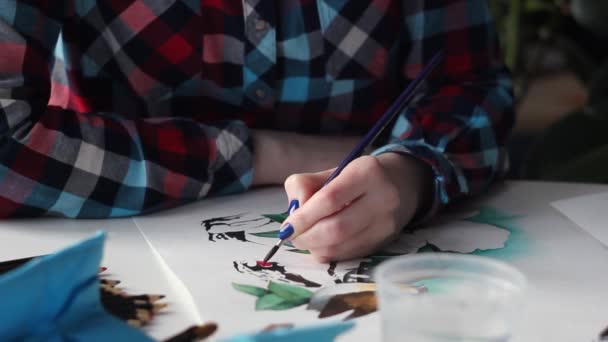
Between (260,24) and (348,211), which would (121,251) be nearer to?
(348,211)

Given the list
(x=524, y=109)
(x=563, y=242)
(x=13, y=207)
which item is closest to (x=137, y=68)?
(x=13, y=207)

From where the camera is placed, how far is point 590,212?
712 millimetres

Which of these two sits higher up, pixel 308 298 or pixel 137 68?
pixel 137 68

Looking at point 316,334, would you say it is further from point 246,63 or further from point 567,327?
point 246,63

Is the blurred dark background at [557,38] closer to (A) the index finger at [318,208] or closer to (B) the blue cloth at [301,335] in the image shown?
(A) the index finger at [318,208]

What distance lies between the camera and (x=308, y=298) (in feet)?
1.69

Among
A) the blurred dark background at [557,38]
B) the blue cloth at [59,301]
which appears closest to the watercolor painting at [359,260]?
the blue cloth at [59,301]

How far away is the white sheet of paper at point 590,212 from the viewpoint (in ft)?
2.19

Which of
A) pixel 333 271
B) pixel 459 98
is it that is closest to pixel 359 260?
pixel 333 271

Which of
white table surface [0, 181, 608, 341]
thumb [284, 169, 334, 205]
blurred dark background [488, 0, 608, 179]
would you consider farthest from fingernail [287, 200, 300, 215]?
blurred dark background [488, 0, 608, 179]

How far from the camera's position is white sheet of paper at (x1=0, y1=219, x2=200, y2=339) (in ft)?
1.57

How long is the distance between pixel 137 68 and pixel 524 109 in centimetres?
205

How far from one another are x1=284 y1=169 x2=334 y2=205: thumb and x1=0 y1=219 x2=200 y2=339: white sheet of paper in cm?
12

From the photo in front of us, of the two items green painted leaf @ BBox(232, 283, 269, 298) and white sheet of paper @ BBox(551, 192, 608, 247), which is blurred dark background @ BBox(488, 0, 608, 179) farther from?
green painted leaf @ BBox(232, 283, 269, 298)
